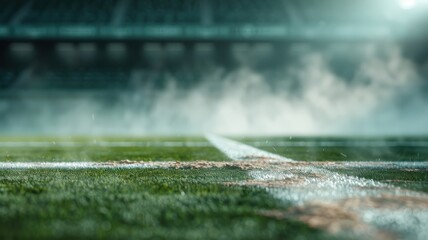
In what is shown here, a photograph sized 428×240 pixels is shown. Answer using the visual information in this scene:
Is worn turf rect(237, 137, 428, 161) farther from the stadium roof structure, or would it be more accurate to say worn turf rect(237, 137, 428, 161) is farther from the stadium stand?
the stadium roof structure

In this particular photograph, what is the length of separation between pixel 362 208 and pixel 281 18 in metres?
17.8

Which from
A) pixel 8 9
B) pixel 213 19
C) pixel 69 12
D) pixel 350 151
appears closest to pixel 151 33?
pixel 213 19

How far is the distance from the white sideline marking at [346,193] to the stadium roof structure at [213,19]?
15210 millimetres

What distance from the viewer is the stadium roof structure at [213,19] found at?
59.1 ft

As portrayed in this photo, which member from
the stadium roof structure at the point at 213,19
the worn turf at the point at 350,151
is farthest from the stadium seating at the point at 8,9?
the worn turf at the point at 350,151

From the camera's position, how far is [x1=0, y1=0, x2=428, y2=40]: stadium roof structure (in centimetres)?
1800

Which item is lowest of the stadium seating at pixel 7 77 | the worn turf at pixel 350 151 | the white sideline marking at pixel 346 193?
the worn turf at pixel 350 151

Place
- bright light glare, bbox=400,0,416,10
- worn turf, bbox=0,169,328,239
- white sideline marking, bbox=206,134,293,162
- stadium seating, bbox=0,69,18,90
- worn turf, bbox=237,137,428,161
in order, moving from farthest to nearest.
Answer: bright light glare, bbox=400,0,416,10 → stadium seating, bbox=0,69,18,90 → worn turf, bbox=237,137,428,161 → white sideline marking, bbox=206,134,293,162 → worn turf, bbox=0,169,328,239

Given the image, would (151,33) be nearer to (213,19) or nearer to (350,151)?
(213,19)

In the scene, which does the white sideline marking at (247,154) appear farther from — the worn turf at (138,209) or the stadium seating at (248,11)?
the stadium seating at (248,11)

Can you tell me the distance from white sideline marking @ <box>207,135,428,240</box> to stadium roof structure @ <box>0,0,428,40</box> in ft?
49.9

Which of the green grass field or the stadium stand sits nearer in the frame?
the green grass field

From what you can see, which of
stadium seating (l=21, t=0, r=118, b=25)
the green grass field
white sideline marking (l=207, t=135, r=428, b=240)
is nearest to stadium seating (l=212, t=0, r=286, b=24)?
stadium seating (l=21, t=0, r=118, b=25)

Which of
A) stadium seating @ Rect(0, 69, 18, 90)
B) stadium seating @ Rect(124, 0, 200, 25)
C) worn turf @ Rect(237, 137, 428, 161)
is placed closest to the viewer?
worn turf @ Rect(237, 137, 428, 161)
